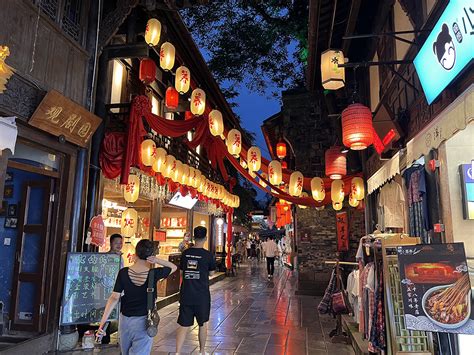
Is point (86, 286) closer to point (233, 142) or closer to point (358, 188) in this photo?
point (233, 142)

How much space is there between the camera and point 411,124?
244 inches

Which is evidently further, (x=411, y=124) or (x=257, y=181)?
(x=257, y=181)

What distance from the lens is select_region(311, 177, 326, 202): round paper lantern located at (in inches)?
427

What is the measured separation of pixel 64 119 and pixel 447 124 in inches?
230

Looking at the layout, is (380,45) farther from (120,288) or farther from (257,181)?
(120,288)

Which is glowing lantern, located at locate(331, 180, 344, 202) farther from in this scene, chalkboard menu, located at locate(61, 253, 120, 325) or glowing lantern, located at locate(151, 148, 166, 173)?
chalkboard menu, located at locate(61, 253, 120, 325)

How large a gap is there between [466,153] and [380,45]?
476cm

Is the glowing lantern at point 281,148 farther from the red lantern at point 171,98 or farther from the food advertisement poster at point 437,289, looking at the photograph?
the food advertisement poster at point 437,289

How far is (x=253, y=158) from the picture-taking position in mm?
11344

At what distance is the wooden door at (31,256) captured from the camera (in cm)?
629

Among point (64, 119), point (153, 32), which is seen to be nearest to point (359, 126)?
point (153, 32)

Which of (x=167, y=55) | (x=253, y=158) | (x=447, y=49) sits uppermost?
(x=167, y=55)

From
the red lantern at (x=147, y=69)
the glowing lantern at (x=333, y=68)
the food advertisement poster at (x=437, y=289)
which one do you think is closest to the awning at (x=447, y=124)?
the food advertisement poster at (x=437, y=289)

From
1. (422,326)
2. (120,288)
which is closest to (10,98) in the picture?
(120,288)
